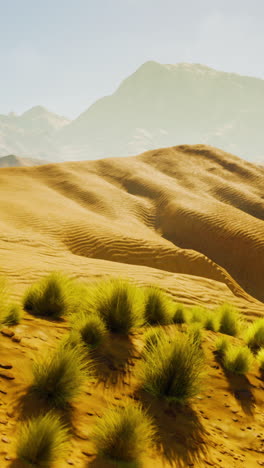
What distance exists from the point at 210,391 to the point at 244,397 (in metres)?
0.39

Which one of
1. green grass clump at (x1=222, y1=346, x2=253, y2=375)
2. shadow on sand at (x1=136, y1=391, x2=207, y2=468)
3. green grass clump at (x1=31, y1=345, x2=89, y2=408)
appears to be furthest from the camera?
green grass clump at (x1=222, y1=346, x2=253, y2=375)

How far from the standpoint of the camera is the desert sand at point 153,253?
2.59 meters

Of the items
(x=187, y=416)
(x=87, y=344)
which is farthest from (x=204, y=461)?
(x=87, y=344)

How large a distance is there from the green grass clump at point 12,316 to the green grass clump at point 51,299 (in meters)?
0.43

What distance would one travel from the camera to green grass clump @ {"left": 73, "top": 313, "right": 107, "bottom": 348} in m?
3.41

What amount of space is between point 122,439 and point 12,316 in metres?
1.78

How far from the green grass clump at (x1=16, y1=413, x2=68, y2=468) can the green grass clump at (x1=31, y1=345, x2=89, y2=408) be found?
1.63 ft

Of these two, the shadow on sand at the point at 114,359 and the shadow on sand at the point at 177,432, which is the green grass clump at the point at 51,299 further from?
the shadow on sand at the point at 177,432

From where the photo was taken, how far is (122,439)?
2.13 meters

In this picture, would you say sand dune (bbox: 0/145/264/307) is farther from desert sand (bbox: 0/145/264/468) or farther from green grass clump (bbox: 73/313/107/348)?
green grass clump (bbox: 73/313/107/348)

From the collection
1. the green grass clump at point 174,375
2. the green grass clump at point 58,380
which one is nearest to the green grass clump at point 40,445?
the green grass clump at point 58,380

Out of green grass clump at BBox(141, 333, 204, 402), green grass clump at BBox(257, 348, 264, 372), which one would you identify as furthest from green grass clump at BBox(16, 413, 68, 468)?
green grass clump at BBox(257, 348, 264, 372)

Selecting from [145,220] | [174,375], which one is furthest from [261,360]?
[145,220]

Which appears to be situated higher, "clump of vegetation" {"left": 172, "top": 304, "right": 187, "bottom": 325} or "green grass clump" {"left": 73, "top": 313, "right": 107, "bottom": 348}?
"green grass clump" {"left": 73, "top": 313, "right": 107, "bottom": 348}
